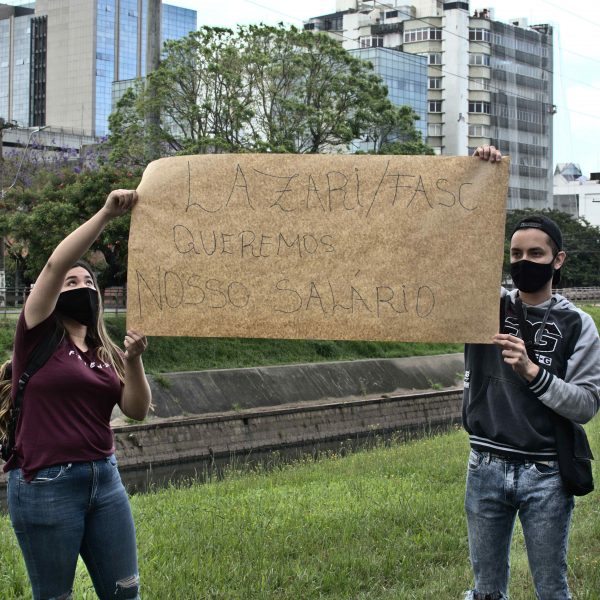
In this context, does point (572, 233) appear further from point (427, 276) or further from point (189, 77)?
→ point (427, 276)

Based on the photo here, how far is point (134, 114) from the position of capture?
30109 millimetres

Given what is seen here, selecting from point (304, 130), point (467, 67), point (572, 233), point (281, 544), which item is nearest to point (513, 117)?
point (467, 67)

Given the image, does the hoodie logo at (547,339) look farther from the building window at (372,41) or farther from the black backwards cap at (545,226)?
the building window at (372,41)

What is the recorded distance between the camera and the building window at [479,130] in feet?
344

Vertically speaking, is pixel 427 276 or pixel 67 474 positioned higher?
pixel 427 276

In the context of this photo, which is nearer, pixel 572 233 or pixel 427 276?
pixel 427 276

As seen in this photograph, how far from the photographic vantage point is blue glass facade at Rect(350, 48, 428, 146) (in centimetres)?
9344

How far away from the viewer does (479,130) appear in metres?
106

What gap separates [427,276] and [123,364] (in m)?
1.34

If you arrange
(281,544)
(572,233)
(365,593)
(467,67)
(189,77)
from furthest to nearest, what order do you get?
(467,67) < (572,233) < (189,77) < (281,544) < (365,593)

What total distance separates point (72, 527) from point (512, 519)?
1756 millimetres

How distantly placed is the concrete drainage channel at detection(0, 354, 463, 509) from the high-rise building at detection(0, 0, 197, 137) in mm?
95687

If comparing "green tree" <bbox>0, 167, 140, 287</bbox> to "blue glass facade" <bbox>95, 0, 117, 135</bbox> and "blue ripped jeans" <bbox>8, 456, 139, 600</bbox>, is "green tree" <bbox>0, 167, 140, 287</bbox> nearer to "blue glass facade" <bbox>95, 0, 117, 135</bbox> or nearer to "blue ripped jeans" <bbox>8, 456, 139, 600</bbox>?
"blue ripped jeans" <bbox>8, 456, 139, 600</bbox>

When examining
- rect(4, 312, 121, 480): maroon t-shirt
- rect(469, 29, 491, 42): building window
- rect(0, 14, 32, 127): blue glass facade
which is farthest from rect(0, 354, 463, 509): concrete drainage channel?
rect(0, 14, 32, 127): blue glass facade
